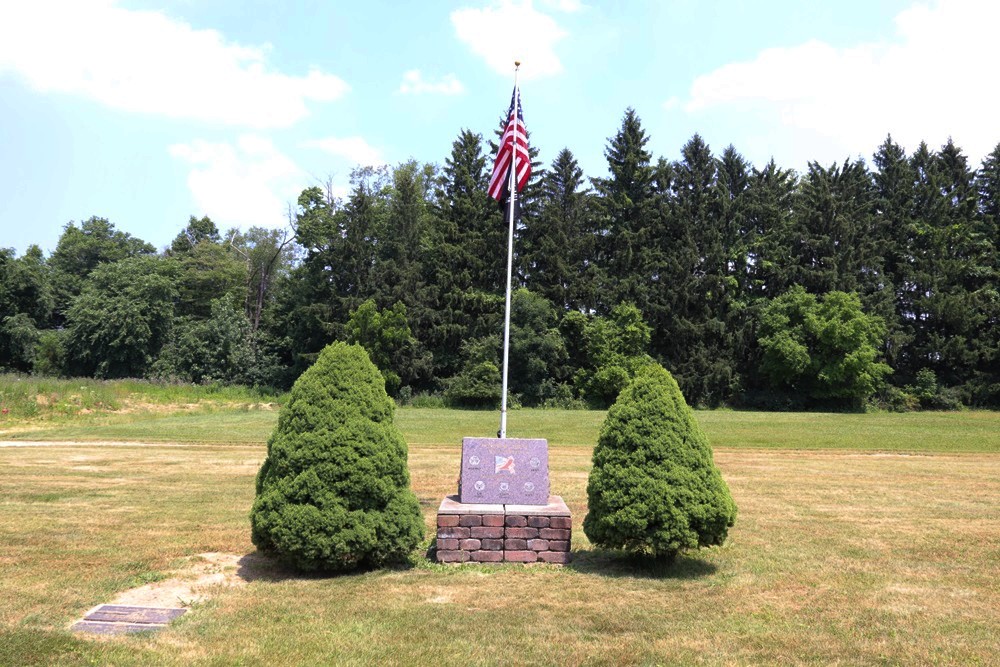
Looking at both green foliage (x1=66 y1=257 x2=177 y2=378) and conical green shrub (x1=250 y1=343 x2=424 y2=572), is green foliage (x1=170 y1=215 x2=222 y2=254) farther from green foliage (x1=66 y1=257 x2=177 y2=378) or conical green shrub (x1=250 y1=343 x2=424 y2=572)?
conical green shrub (x1=250 y1=343 x2=424 y2=572)

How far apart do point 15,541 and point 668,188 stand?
50988 millimetres

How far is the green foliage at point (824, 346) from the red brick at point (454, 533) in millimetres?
42804

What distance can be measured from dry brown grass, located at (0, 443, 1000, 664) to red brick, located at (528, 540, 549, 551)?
0.28 meters

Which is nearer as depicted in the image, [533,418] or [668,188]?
[533,418]

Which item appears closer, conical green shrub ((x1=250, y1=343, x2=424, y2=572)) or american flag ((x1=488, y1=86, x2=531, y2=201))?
conical green shrub ((x1=250, y1=343, x2=424, y2=572))

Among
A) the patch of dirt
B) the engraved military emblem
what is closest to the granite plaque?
the engraved military emblem

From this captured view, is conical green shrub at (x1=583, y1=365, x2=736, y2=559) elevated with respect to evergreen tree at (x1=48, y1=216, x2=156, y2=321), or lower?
lower

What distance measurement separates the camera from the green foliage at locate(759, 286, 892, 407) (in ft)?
150

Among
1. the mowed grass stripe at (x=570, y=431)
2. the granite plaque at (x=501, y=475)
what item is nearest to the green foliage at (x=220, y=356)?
the mowed grass stripe at (x=570, y=431)

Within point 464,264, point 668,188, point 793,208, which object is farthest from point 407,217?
point 793,208

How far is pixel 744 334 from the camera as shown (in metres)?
49.8

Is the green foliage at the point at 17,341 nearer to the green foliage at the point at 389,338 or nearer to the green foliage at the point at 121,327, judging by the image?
the green foliage at the point at 121,327

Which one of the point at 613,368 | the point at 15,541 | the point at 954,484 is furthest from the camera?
the point at 613,368

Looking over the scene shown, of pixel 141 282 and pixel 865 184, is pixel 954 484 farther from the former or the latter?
pixel 141 282
